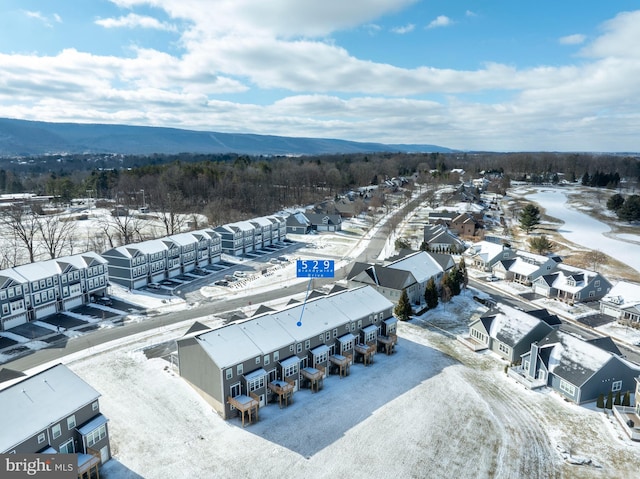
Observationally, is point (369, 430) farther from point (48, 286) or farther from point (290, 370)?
point (48, 286)

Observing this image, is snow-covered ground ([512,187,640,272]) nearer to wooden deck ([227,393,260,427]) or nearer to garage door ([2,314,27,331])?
wooden deck ([227,393,260,427])

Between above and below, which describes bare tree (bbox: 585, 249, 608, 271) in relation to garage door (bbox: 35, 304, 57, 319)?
above

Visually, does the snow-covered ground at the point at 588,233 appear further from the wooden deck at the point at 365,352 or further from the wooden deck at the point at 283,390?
the wooden deck at the point at 283,390

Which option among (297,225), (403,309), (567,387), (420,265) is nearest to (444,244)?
(420,265)

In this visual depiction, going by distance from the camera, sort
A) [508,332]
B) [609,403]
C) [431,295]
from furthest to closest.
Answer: [431,295] < [508,332] < [609,403]

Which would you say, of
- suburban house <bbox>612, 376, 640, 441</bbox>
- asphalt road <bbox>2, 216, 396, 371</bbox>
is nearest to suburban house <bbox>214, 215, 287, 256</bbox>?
asphalt road <bbox>2, 216, 396, 371</bbox>
